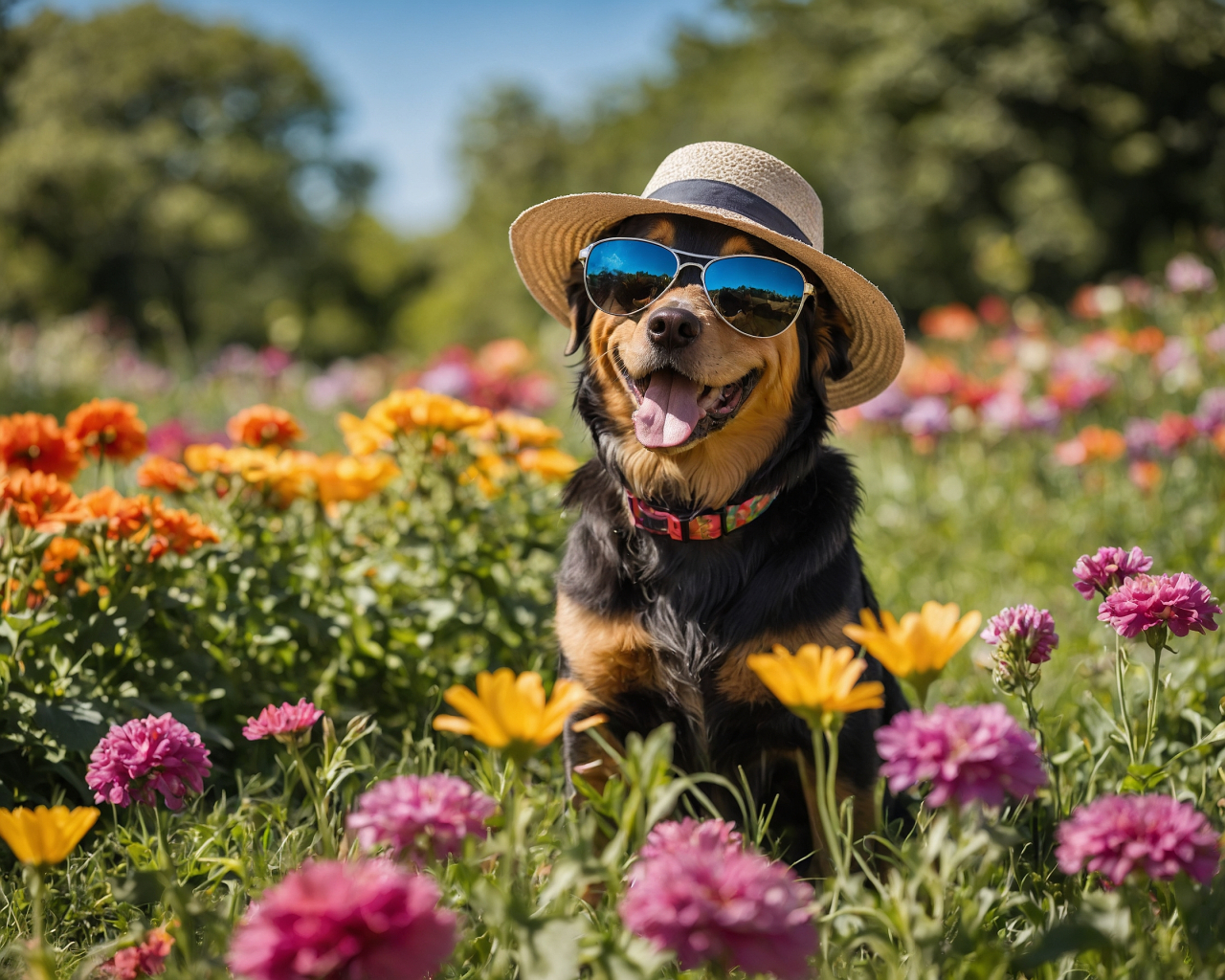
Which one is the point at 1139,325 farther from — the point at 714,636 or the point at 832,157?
the point at 832,157

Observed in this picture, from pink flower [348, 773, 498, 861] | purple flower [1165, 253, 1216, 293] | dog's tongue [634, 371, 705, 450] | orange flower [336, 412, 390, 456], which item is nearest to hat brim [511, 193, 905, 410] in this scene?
dog's tongue [634, 371, 705, 450]

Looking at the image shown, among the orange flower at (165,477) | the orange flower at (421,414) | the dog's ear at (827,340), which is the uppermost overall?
the dog's ear at (827,340)

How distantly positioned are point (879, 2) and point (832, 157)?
3.27 meters

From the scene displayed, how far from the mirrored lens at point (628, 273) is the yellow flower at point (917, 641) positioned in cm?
129

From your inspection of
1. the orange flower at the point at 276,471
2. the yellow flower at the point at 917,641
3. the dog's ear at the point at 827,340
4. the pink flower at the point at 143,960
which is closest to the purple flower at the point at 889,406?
the dog's ear at the point at 827,340

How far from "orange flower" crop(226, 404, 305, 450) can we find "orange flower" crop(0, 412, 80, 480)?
529 millimetres

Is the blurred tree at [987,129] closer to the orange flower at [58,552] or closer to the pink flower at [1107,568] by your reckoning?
the pink flower at [1107,568]

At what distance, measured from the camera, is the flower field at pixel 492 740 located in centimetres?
114

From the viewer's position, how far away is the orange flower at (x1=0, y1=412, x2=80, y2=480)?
2.54m

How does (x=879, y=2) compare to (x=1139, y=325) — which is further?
(x=879, y=2)

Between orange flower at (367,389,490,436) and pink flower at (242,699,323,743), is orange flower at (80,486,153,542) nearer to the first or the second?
orange flower at (367,389,490,436)

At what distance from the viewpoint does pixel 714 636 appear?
210 cm

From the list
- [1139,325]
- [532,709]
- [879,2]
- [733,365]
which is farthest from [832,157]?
[532,709]

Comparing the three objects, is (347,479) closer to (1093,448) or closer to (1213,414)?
(1093,448)
